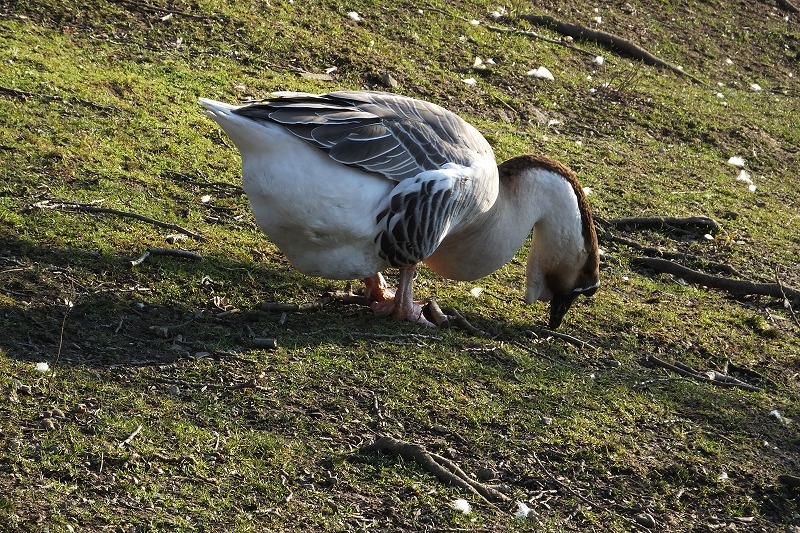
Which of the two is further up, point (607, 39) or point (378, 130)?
point (378, 130)

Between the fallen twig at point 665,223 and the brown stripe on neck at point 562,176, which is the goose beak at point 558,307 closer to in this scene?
the brown stripe on neck at point 562,176

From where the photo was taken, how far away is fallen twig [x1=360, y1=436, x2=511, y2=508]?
151 inches

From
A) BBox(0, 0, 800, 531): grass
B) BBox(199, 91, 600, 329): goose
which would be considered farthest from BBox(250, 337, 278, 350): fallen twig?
BBox(199, 91, 600, 329): goose

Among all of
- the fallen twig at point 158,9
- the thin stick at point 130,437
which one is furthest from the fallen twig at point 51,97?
the thin stick at point 130,437

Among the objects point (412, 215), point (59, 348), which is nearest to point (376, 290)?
point (412, 215)

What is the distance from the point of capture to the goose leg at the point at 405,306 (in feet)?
17.3

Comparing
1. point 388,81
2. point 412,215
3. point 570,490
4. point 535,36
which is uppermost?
point 412,215

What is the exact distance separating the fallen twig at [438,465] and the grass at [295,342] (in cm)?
4

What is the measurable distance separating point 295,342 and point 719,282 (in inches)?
133

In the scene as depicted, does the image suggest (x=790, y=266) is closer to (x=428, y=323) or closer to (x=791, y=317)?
(x=791, y=317)

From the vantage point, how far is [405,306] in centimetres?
528

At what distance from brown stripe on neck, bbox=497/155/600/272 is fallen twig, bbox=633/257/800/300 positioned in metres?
1.21

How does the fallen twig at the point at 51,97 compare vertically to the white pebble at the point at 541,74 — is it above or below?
below

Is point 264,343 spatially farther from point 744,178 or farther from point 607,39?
point 607,39
